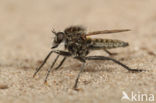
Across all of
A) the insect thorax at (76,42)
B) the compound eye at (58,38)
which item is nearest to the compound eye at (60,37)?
the compound eye at (58,38)

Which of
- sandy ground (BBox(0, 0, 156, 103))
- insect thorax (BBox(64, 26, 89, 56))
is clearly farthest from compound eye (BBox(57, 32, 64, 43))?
sandy ground (BBox(0, 0, 156, 103))

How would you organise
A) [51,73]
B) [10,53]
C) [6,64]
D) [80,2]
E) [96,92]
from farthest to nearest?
[80,2], [10,53], [6,64], [51,73], [96,92]

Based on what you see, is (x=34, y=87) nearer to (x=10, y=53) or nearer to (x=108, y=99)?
(x=108, y=99)

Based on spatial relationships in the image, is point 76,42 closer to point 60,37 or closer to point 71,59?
point 60,37

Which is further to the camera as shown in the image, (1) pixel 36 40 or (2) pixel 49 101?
(1) pixel 36 40

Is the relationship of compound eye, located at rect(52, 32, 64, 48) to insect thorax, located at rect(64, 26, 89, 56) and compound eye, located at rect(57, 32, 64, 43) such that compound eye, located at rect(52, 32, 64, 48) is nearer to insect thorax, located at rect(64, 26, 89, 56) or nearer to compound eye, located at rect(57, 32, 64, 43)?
compound eye, located at rect(57, 32, 64, 43)

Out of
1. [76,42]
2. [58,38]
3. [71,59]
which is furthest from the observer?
[71,59]

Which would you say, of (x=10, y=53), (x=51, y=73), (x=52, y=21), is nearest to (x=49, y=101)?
(x=51, y=73)

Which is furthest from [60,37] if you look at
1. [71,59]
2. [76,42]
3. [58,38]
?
[71,59]
